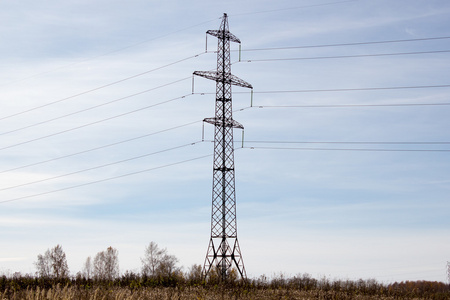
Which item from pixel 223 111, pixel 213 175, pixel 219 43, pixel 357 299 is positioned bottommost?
pixel 357 299

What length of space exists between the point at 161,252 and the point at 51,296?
8259 cm

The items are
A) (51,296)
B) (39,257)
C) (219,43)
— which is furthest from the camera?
(39,257)

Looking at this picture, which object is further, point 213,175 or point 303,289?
point 213,175

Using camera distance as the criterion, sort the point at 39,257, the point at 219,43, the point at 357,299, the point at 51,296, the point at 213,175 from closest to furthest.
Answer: the point at 51,296
the point at 357,299
the point at 213,175
the point at 219,43
the point at 39,257

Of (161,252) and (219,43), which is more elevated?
(219,43)

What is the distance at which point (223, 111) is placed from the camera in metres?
41.4

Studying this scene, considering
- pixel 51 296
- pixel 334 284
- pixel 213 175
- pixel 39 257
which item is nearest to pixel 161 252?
pixel 39 257

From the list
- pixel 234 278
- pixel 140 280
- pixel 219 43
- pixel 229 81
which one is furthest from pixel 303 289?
pixel 219 43

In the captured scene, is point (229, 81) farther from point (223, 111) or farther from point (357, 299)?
point (357, 299)

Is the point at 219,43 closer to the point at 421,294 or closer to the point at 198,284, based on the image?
the point at 198,284

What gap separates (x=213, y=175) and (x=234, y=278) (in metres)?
8.63

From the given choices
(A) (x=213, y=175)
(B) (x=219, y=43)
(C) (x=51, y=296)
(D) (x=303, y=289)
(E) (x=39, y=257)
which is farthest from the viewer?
(E) (x=39, y=257)

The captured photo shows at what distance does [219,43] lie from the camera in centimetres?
4416

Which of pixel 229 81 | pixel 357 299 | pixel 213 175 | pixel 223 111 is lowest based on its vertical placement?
pixel 357 299
